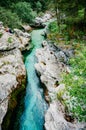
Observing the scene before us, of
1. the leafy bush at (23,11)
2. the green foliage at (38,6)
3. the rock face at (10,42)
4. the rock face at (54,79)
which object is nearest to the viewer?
the rock face at (54,79)

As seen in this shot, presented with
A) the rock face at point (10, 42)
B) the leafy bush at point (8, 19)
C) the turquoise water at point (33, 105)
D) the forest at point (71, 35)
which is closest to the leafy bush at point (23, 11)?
the forest at point (71, 35)

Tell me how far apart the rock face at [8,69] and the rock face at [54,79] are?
7.73 feet

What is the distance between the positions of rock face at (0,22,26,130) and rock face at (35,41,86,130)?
2.36 m

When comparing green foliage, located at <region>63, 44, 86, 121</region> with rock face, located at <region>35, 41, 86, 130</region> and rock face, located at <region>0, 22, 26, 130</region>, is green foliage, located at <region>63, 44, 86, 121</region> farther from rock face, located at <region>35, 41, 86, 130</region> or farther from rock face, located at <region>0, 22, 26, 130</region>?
rock face, located at <region>0, 22, 26, 130</region>

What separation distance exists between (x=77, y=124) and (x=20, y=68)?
1070cm

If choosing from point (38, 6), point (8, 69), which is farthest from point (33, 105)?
point (38, 6)

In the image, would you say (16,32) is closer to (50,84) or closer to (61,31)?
(61,31)

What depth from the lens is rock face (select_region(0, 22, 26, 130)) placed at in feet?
61.3

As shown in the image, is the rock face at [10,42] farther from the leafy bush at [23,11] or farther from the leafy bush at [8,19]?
the leafy bush at [23,11]

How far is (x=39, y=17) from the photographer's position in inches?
A: 2205

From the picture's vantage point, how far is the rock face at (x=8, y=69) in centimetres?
1869

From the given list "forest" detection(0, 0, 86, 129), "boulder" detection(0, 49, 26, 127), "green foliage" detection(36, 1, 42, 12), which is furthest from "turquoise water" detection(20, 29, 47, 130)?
"green foliage" detection(36, 1, 42, 12)

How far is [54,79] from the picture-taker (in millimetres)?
22219

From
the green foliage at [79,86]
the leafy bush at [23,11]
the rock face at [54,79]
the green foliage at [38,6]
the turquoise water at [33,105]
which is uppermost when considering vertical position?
the green foliage at [79,86]
